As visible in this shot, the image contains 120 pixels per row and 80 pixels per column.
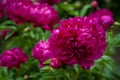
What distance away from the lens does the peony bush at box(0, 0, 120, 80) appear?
146cm

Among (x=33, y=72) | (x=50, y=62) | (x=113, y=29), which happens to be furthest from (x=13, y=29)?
(x=50, y=62)

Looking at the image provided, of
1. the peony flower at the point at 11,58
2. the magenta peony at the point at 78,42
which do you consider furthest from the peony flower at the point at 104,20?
the magenta peony at the point at 78,42

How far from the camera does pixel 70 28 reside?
1.45 metres

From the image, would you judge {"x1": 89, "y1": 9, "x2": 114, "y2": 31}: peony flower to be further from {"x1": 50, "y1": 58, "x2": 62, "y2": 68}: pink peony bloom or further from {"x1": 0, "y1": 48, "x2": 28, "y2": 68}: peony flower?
{"x1": 50, "y1": 58, "x2": 62, "y2": 68}: pink peony bloom

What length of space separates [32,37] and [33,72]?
248 millimetres

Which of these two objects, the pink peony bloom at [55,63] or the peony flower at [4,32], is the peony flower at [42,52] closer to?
the pink peony bloom at [55,63]

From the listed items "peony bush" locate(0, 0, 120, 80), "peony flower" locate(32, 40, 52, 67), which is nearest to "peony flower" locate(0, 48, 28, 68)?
"peony bush" locate(0, 0, 120, 80)

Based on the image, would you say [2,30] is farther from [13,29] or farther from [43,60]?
[43,60]

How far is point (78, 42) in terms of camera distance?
56.9 inches

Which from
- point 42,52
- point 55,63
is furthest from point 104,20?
point 55,63

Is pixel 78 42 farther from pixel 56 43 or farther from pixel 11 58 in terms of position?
pixel 11 58

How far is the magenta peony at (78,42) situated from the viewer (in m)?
1.44

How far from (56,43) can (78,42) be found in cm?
8

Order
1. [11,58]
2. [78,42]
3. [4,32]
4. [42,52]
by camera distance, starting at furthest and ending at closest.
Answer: [4,32] → [11,58] → [42,52] → [78,42]
